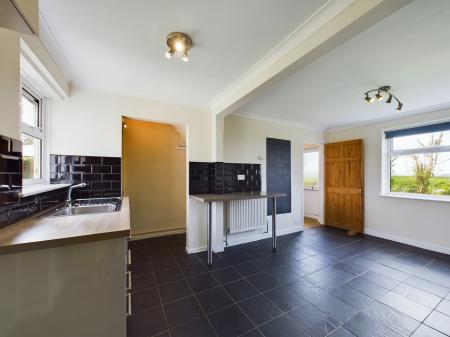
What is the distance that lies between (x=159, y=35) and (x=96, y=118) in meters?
1.36

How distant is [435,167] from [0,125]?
16.6ft

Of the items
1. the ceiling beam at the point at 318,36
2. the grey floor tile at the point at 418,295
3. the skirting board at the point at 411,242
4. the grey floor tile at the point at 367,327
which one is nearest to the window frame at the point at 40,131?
the ceiling beam at the point at 318,36

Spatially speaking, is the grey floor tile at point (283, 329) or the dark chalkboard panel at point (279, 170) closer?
the grey floor tile at point (283, 329)

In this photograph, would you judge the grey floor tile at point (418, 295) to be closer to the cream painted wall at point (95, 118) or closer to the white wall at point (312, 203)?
the white wall at point (312, 203)

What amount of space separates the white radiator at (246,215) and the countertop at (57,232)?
2.01 metres

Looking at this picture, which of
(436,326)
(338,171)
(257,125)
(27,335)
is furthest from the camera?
(338,171)

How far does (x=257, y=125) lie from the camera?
3.47 m

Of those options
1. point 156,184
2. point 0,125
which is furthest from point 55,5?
point 156,184

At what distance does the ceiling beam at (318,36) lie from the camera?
1037 millimetres

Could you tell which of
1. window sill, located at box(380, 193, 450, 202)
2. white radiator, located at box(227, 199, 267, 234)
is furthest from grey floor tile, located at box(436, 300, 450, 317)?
white radiator, located at box(227, 199, 267, 234)

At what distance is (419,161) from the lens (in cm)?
322

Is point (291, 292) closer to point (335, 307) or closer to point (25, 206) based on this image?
point (335, 307)

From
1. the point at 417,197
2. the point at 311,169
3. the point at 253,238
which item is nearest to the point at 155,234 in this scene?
the point at 253,238

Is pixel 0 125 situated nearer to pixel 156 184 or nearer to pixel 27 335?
pixel 27 335
